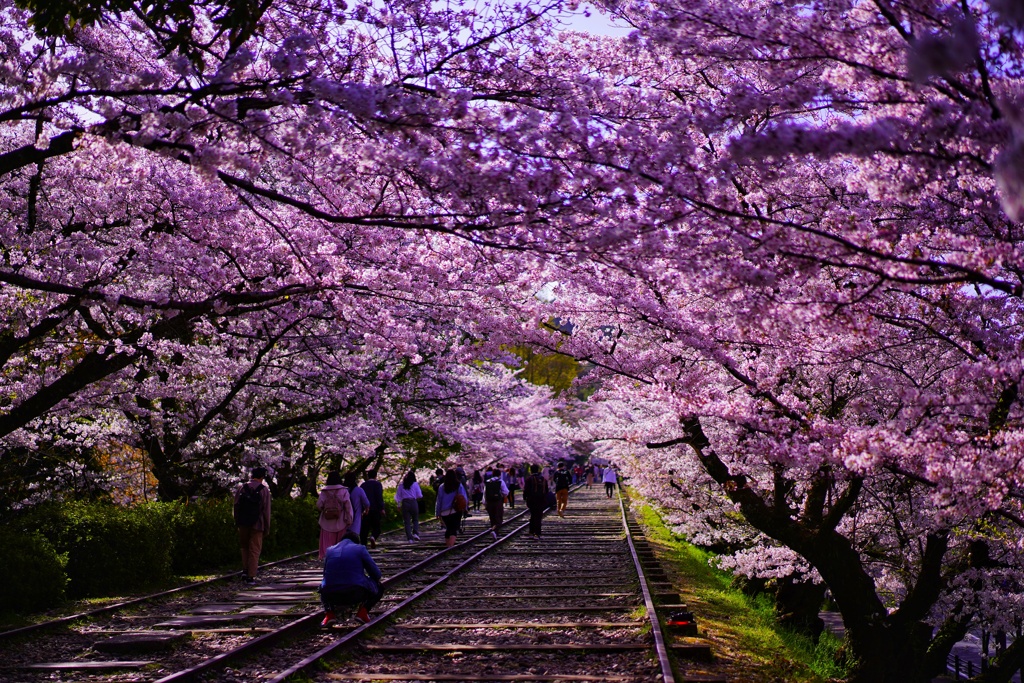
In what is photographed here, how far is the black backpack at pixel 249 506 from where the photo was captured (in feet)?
49.5

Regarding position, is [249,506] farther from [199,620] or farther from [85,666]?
[85,666]

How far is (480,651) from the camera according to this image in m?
9.87

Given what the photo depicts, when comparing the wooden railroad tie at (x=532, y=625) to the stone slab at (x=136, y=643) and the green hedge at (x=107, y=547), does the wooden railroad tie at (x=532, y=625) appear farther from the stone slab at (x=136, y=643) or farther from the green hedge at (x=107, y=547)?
the green hedge at (x=107, y=547)

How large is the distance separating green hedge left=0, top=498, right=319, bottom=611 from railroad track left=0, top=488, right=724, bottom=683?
4.70 ft

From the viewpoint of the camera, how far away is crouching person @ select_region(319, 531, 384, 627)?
36.2ft

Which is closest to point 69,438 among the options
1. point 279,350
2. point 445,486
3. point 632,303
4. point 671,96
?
point 279,350

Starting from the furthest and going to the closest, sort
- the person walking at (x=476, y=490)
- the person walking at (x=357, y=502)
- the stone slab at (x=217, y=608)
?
1. the person walking at (x=476, y=490)
2. the person walking at (x=357, y=502)
3. the stone slab at (x=217, y=608)

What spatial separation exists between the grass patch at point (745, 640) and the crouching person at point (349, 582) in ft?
12.7

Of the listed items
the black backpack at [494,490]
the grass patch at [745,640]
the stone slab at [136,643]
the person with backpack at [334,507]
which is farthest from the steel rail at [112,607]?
the black backpack at [494,490]

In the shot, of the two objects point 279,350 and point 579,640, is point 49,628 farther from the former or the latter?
point 279,350

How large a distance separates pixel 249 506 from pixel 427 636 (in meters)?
5.40

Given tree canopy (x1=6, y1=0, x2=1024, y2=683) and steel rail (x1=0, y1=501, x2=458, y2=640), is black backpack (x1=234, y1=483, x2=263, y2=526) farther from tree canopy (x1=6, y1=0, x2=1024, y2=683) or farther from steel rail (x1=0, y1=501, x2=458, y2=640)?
tree canopy (x1=6, y1=0, x2=1024, y2=683)

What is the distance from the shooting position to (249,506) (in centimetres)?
1509

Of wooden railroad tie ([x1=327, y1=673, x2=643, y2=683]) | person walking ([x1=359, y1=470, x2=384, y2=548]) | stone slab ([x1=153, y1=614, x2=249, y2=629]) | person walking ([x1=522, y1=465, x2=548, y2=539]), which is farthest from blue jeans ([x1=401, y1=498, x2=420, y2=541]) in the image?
wooden railroad tie ([x1=327, y1=673, x2=643, y2=683])
